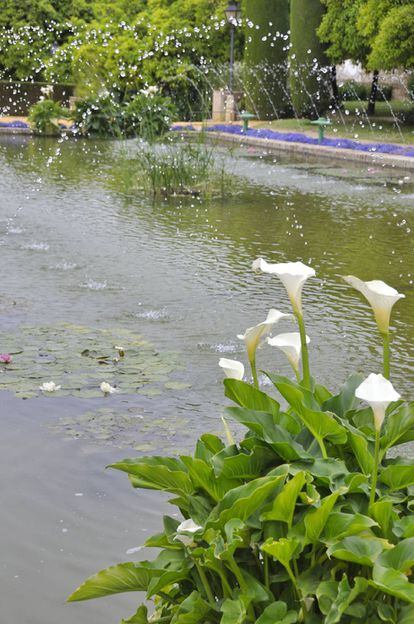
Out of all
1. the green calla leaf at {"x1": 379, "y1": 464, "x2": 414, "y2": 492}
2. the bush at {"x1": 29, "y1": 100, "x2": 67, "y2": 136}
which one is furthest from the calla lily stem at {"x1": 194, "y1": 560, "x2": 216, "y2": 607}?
the bush at {"x1": 29, "y1": 100, "x2": 67, "y2": 136}

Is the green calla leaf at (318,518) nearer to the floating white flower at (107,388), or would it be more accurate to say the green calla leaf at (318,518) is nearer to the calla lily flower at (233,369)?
the calla lily flower at (233,369)

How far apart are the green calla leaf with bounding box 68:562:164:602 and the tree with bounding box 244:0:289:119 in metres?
24.8

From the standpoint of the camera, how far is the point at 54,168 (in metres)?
15.5

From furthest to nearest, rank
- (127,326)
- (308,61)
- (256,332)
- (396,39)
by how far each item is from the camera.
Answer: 1. (308,61)
2. (396,39)
3. (127,326)
4. (256,332)

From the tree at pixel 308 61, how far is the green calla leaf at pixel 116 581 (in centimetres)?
2346

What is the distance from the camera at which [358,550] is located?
193 centimetres

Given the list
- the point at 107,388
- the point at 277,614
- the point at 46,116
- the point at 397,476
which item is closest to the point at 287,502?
the point at 277,614

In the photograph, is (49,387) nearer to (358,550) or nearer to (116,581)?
(116,581)

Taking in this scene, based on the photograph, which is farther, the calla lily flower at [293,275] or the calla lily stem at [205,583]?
the calla lily flower at [293,275]

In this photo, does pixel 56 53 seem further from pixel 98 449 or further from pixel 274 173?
pixel 98 449

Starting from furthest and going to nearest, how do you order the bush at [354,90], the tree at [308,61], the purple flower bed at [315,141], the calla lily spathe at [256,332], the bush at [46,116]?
the bush at [354,90] → the tree at [308,61] → the bush at [46,116] → the purple flower bed at [315,141] → the calla lily spathe at [256,332]

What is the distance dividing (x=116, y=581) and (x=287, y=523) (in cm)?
41

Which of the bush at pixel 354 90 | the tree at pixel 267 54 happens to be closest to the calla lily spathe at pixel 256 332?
the tree at pixel 267 54

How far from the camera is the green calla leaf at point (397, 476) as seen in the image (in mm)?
2162
